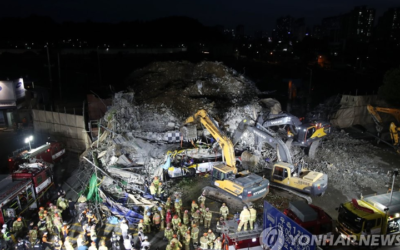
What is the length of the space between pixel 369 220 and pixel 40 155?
17239mm

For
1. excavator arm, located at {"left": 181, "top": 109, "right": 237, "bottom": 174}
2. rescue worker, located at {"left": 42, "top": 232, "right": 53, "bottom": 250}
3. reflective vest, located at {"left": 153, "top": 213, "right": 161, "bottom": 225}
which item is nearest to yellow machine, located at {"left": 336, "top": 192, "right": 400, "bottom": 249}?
excavator arm, located at {"left": 181, "top": 109, "right": 237, "bottom": 174}

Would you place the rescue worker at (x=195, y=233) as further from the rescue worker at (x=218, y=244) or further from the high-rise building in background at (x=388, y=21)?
the high-rise building in background at (x=388, y=21)

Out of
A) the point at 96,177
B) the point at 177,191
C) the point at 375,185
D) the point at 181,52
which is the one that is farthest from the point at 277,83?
the point at 96,177

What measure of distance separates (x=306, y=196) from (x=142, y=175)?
845 cm

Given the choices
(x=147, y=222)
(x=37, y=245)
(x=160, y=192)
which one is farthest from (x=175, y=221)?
(x=37, y=245)

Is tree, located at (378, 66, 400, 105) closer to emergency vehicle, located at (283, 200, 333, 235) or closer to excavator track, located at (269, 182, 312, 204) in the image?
excavator track, located at (269, 182, 312, 204)

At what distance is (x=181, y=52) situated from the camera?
191ft

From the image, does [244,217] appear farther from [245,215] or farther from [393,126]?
[393,126]

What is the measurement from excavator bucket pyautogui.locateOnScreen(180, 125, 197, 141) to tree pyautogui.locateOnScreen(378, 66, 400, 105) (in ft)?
61.5

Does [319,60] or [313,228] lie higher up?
[319,60]

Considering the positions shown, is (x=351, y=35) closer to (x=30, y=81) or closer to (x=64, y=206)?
(x=30, y=81)

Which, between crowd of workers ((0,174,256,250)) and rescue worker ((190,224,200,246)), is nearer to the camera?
crowd of workers ((0,174,256,250))

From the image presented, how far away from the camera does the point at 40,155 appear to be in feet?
58.6

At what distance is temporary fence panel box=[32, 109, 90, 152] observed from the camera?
21.1m
